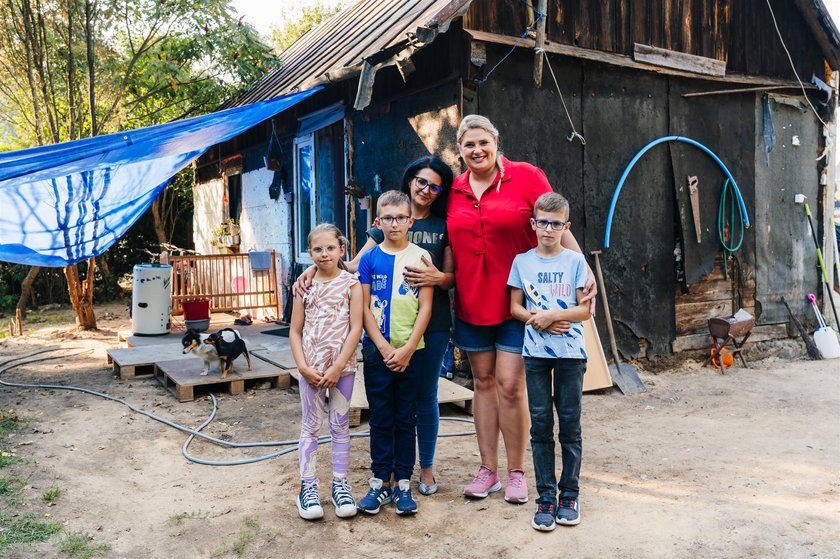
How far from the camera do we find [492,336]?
304 centimetres

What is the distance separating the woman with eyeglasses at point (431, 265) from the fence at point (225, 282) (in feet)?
20.3

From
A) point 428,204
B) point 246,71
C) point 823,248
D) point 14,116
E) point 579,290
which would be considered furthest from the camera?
point 14,116

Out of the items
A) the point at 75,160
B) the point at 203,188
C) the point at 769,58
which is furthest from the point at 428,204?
the point at 203,188

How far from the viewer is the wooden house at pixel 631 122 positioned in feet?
18.1

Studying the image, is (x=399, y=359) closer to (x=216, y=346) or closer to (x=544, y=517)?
(x=544, y=517)

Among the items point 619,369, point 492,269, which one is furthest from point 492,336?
point 619,369

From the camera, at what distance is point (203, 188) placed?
12.6 metres

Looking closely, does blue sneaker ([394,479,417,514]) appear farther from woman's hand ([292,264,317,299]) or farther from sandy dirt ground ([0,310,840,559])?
woman's hand ([292,264,317,299])

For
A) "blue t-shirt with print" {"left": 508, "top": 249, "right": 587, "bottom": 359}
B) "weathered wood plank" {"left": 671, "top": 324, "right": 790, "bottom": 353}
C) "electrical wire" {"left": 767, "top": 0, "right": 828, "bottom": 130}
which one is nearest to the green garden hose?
"weathered wood plank" {"left": 671, "top": 324, "right": 790, "bottom": 353}

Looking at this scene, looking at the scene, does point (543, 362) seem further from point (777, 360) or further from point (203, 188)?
point (203, 188)

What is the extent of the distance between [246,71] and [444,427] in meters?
6.99

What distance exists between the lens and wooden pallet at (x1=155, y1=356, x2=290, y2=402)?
16.8 feet

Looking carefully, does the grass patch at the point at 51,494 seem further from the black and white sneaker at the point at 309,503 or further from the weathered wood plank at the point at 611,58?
the weathered wood plank at the point at 611,58

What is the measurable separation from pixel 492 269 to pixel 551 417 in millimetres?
715
